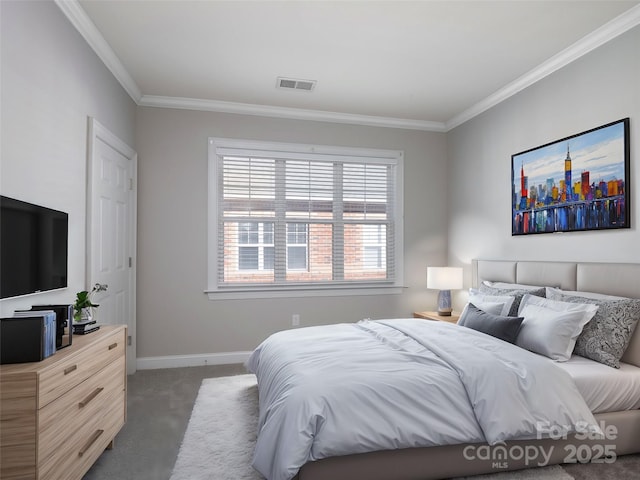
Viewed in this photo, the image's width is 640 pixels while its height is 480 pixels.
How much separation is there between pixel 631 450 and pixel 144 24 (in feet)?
13.7

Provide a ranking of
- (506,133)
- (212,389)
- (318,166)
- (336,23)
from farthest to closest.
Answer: (318,166) → (506,133) → (212,389) → (336,23)

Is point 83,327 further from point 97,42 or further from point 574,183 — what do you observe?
point 574,183

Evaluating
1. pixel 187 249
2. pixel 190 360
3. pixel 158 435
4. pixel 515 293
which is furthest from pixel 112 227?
pixel 515 293

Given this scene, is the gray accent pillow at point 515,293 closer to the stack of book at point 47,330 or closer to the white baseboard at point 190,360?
the white baseboard at point 190,360

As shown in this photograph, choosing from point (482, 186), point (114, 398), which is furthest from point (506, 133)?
point (114, 398)

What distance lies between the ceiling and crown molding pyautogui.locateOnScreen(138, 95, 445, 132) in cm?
2

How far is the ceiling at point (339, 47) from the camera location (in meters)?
2.67

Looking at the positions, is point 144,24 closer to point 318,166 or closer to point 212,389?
point 318,166

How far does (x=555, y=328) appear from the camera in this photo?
2598 millimetres

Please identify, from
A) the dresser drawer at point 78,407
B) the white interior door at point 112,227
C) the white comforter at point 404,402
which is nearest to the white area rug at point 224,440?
the white comforter at point 404,402

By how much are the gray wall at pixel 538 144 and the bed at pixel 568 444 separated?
24 cm

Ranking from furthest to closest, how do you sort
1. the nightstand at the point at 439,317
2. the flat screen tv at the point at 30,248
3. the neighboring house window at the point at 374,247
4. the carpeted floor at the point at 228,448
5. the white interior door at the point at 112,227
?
1. the neighboring house window at the point at 374,247
2. the nightstand at the point at 439,317
3. the white interior door at the point at 112,227
4. the carpeted floor at the point at 228,448
5. the flat screen tv at the point at 30,248

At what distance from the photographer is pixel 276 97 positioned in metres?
4.18

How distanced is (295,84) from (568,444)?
3514 mm
